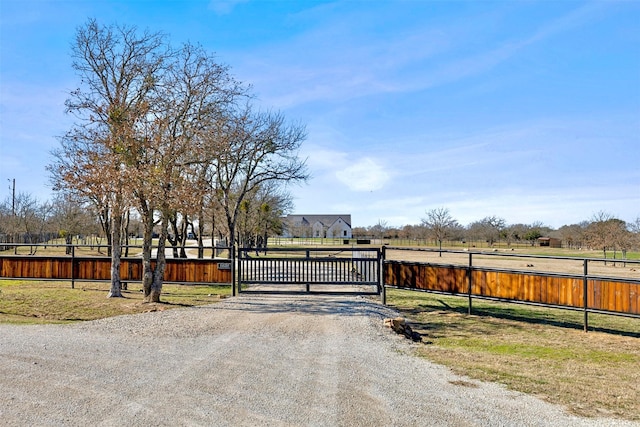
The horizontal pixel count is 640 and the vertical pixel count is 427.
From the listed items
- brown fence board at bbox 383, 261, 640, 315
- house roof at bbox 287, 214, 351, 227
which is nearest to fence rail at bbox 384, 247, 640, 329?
brown fence board at bbox 383, 261, 640, 315

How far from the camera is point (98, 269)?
52.1 ft

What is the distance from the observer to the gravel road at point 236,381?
15.2 ft

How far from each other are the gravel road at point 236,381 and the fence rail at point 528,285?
3809mm

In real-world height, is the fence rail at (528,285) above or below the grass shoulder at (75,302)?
above

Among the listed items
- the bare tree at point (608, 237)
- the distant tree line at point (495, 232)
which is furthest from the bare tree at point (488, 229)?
the bare tree at point (608, 237)

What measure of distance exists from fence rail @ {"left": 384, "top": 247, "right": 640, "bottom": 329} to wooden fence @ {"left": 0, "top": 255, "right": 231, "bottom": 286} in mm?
5700

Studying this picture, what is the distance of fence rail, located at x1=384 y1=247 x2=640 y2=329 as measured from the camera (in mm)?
9797

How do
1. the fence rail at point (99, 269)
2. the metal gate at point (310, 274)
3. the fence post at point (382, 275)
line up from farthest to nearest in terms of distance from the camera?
the fence rail at point (99, 269) → the metal gate at point (310, 274) → the fence post at point (382, 275)

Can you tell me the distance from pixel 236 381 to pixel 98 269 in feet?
39.7

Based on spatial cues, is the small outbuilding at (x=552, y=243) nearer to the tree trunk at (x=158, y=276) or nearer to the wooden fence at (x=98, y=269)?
the wooden fence at (x=98, y=269)

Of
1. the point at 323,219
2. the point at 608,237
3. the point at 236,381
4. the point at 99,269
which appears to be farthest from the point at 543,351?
the point at 323,219

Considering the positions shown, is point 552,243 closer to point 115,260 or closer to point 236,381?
point 115,260

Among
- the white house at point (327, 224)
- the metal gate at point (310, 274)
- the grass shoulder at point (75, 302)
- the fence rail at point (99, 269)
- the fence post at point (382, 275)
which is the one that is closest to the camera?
the grass shoulder at point (75, 302)

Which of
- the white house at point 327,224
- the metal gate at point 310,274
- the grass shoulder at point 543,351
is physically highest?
the white house at point 327,224
